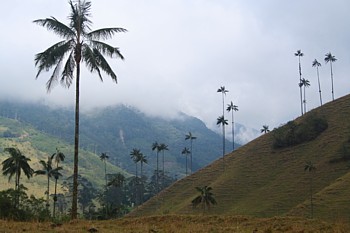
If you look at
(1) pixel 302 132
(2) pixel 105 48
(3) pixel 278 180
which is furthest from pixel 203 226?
(1) pixel 302 132

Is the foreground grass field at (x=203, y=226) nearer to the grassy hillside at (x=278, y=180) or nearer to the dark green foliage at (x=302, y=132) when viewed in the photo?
the grassy hillside at (x=278, y=180)

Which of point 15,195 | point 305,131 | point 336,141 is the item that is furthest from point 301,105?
point 15,195

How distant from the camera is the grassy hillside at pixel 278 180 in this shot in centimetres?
7806

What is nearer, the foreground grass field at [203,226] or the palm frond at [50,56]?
the foreground grass field at [203,226]

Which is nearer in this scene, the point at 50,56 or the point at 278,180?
the point at 50,56

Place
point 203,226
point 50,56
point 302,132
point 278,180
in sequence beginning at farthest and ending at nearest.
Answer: point 302,132
point 278,180
point 50,56
point 203,226

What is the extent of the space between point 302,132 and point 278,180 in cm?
2479

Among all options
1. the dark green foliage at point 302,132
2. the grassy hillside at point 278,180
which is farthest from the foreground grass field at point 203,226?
the dark green foliage at point 302,132

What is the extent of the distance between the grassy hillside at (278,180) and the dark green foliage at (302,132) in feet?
5.99

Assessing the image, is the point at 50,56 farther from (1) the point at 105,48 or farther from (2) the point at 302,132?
(2) the point at 302,132

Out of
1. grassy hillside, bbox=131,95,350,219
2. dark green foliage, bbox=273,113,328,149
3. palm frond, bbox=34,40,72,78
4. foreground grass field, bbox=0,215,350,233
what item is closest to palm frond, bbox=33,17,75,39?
palm frond, bbox=34,40,72,78

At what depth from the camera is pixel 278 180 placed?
321 ft

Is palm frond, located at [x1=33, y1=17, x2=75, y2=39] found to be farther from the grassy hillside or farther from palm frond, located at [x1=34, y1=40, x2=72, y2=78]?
the grassy hillside

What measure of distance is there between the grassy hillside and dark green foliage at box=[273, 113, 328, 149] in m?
1.83
